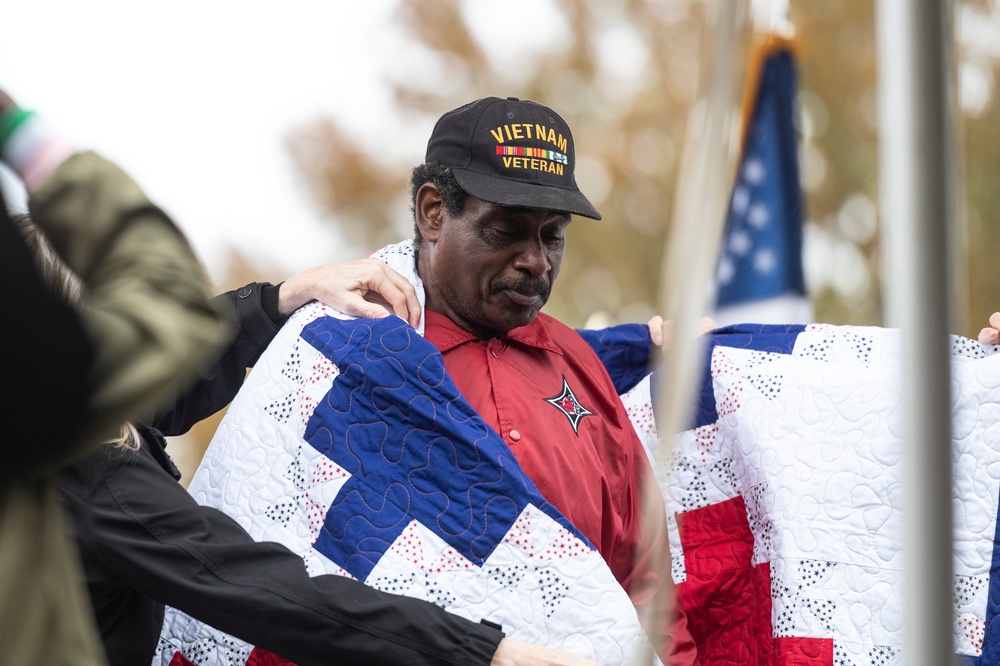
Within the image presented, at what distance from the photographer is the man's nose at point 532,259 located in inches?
77.6

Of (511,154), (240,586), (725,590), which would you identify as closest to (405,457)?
(240,586)

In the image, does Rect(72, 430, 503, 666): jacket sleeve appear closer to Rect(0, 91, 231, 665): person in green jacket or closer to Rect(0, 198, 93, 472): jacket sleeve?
Rect(0, 91, 231, 665): person in green jacket

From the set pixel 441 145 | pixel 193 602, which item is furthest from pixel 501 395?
pixel 193 602

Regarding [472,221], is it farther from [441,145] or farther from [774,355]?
[774,355]

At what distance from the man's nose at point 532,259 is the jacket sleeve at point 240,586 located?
2.20ft

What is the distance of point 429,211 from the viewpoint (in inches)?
81.6

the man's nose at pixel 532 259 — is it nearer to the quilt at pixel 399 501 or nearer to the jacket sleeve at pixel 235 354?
the quilt at pixel 399 501

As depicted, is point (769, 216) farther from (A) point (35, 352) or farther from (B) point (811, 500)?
(A) point (35, 352)

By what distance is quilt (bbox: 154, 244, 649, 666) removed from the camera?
1719mm

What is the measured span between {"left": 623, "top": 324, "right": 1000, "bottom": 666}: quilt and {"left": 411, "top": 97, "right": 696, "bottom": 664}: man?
0.13m

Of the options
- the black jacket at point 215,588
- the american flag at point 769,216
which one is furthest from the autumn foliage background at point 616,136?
the black jacket at point 215,588

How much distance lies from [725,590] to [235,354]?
100cm

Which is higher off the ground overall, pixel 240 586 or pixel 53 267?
pixel 53 267

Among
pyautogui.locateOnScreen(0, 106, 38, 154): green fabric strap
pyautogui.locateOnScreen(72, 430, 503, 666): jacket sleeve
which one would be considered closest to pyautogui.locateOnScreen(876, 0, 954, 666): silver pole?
pyautogui.locateOnScreen(0, 106, 38, 154): green fabric strap
